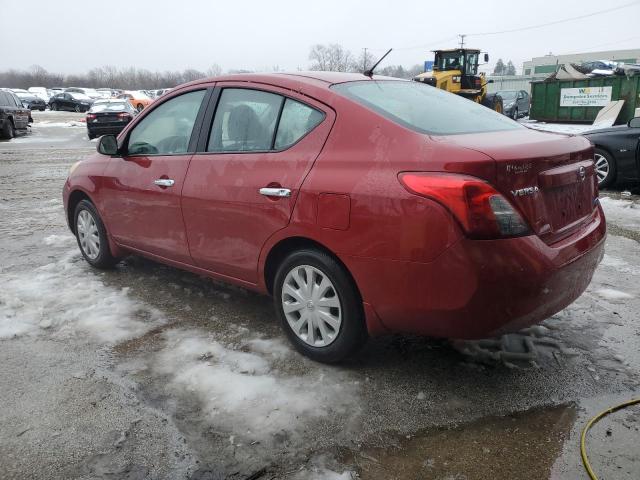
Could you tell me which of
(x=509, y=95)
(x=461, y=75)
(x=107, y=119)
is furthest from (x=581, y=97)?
(x=107, y=119)

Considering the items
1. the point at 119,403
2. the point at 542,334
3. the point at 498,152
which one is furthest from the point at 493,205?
the point at 119,403

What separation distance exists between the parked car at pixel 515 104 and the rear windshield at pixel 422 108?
23.9 meters

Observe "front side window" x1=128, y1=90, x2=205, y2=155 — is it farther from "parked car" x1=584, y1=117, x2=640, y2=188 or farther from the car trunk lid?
"parked car" x1=584, y1=117, x2=640, y2=188

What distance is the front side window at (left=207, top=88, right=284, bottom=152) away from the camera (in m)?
3.40

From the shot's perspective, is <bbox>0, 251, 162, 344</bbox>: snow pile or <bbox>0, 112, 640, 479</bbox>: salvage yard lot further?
<bbox>0, 251, 162, 344</bbox>: snow pile

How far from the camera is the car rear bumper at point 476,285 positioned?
2.47m

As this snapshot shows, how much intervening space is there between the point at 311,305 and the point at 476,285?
1.03m

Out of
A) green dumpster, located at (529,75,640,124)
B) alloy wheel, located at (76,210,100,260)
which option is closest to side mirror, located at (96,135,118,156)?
alloy wheel, located at (76,210,100,260)

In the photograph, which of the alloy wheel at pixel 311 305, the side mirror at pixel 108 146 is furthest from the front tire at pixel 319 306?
the side mirror at pixel 108 146

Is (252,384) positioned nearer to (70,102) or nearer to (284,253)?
(284,253)

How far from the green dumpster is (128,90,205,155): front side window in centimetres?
1820

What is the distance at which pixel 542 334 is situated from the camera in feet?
11.8

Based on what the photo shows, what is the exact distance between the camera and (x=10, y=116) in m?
19.9

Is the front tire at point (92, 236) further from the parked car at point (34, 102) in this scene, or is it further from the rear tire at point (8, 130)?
the parked car at point (34, 102)
